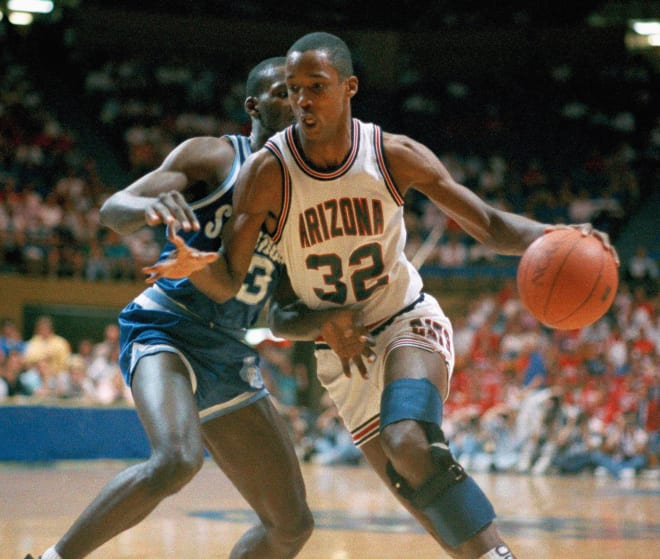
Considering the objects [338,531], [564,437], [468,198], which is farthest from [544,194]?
[468,198]

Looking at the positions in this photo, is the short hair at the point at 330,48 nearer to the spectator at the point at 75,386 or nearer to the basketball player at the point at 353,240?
the basketball player at the point at 353,240

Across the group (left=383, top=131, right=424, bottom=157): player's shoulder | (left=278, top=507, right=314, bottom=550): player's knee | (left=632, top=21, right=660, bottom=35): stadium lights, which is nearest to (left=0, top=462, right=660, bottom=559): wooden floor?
(left=278, top=507, right=314, bottom=550): player's knee

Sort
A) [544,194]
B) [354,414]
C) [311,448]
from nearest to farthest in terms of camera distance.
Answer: [354,414], [311,448], [544,194]

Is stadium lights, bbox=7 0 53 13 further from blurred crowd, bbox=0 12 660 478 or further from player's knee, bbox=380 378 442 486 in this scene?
player's knee, bbox=380 378 442 486

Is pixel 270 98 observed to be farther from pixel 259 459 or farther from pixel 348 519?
pixel 348 519

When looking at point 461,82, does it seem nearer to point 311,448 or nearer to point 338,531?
point 311,448

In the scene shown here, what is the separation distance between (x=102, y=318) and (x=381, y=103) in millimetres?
9220

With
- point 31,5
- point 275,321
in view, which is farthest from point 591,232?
point 31,5

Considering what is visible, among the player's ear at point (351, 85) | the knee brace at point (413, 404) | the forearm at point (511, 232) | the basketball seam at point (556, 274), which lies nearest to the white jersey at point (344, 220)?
the player's ear at point (351, 85)

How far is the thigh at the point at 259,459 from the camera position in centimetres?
383

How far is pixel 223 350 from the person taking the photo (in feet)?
12.9

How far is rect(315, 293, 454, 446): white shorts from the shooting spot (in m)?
3.69

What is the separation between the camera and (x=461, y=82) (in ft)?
76.9

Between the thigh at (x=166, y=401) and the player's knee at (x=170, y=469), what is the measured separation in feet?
0.10
